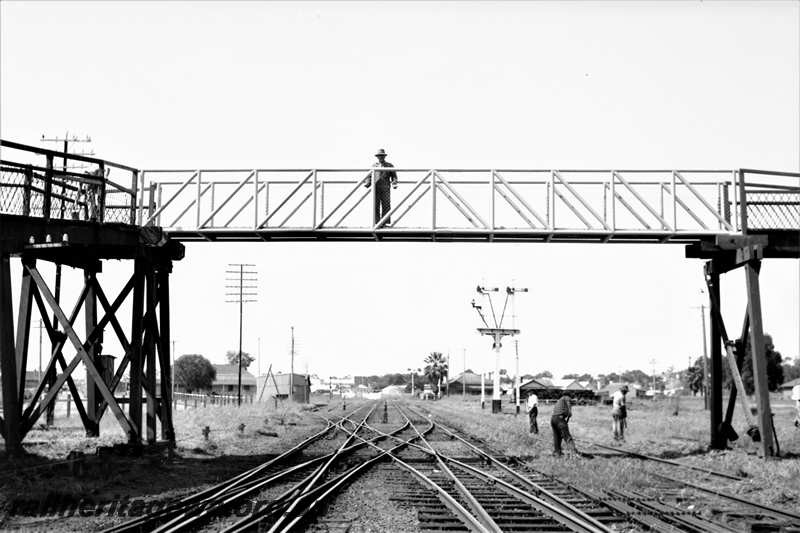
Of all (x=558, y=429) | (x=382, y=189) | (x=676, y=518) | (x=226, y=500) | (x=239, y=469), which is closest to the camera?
(x=676, y=518)

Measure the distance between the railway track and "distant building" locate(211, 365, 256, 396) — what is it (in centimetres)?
A: 10260

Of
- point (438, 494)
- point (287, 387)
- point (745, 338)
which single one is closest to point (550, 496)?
point (438, 494)

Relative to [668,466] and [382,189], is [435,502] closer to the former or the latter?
[668,466]

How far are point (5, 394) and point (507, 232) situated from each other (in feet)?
34.8

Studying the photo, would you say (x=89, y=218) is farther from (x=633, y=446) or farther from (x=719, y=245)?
(x=633, y=446)

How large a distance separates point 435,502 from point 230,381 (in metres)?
126

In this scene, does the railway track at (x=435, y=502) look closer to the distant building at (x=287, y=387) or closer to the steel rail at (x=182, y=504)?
the steel rail at (x=182, y=504)

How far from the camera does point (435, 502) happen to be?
12.4 metres

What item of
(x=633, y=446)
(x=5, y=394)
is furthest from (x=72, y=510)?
(x=633, y=446)

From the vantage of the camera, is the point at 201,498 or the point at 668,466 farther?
the point at 668,466

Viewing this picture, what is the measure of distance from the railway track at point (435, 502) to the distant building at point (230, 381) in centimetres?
10260

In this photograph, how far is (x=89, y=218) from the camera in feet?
62.3

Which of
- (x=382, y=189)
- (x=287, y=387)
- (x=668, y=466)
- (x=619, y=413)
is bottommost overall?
(x=287, y=387)

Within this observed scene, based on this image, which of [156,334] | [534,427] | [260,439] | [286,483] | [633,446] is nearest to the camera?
[286,483]
